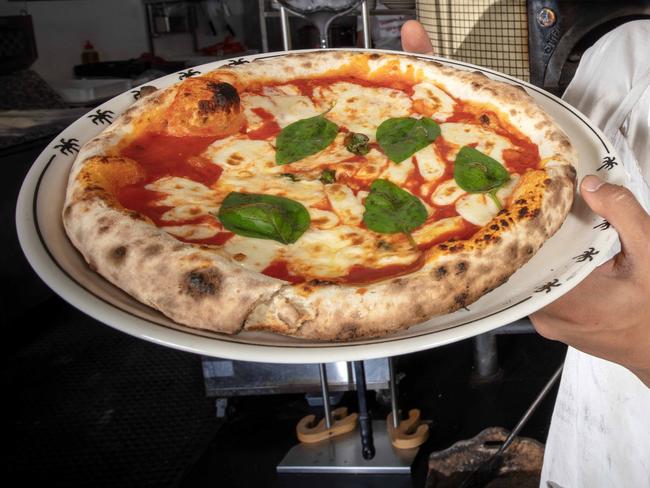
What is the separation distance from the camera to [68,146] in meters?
1.28

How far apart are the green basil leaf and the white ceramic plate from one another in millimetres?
142

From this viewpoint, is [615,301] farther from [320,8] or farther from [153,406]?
[153,406]

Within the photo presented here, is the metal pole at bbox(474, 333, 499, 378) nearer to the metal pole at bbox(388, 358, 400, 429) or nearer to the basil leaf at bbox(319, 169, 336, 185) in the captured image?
the metal pole at bbox(388, 358, 400, 429)

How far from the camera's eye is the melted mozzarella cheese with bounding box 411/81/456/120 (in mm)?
1474

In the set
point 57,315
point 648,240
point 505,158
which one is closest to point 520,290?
point 648,240

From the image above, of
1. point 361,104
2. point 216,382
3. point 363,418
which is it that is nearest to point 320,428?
point 363,418

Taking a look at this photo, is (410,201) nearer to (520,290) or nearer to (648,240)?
(520,290)

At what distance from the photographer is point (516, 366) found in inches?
122

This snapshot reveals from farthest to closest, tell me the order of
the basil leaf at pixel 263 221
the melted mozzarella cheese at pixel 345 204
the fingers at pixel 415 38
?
the fingers at pixel 415 38
the melted mozzarella cheese at pixel 345 204
the basil leaf at pixel 263 221

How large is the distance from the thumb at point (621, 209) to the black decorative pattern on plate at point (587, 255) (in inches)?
2.3

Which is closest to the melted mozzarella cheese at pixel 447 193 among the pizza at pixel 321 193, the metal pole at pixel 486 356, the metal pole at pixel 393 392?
the pizza at pixel 321 193

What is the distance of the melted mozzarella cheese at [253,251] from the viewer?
1014mm

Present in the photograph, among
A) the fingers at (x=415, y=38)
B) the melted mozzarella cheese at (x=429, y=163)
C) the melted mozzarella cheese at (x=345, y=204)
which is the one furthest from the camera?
the fingers at (x=415, y=38)

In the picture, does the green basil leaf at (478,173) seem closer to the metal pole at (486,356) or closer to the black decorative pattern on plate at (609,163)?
the black decorative pattern on plate at (609,163)
